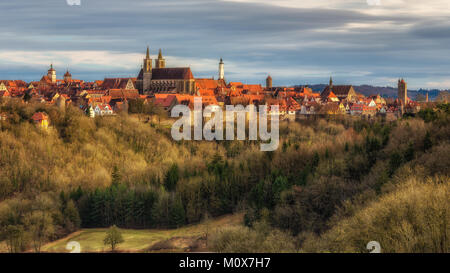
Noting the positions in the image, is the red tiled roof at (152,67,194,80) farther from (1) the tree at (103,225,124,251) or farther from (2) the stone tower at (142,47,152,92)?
(1) the tree at (103,225,124,251)

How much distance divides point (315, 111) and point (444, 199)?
169 feet

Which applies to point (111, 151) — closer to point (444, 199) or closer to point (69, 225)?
point (69, 225)

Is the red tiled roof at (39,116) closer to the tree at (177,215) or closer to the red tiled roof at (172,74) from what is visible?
the tree at (177,215)

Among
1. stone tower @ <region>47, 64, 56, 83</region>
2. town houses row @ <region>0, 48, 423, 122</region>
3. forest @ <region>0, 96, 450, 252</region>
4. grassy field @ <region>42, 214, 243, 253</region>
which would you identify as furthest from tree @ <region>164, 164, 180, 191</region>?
stone tower @ <region>47, 64, 56, 83</region>

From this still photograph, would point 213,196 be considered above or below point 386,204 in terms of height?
below

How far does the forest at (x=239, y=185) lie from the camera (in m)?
20.8

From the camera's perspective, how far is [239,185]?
137 ft

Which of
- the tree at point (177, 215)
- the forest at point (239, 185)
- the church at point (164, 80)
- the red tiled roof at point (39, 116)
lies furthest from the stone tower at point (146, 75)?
the tree at point (177, 215)

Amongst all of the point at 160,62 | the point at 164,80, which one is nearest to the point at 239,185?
the point at 164,80

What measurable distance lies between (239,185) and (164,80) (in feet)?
172

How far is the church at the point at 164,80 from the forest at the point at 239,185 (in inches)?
1290

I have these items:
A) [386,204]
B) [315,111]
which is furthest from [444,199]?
[315,111]

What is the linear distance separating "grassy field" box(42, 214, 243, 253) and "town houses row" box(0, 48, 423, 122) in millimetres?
25645
